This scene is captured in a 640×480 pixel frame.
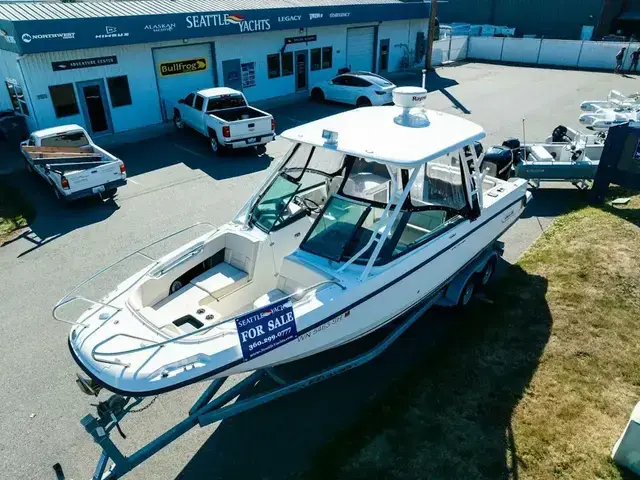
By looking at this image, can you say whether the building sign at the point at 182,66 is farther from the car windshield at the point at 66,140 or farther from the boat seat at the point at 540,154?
the boat seat at the point at 540,154

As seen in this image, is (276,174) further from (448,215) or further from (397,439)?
(397,439)

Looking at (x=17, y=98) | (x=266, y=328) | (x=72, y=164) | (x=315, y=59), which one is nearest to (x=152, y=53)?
(x=17, y=98)

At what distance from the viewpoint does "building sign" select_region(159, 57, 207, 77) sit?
16859 mm

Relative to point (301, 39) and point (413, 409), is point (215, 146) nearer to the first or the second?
point (301, 39)

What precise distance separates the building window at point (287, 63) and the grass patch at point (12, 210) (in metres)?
11.9

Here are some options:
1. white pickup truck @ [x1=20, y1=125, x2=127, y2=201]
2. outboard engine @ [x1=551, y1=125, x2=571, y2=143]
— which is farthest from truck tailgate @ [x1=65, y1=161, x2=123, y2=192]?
outboard engine @ [x1=551, y1=125, x2=571, y2=143]

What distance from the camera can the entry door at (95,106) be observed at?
598 inches

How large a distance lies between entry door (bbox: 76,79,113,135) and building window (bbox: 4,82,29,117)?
5.26ft

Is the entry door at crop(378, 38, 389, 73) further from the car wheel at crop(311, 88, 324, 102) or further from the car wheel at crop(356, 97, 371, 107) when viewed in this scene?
the car wheel at crop(356, 97, 371, 107)

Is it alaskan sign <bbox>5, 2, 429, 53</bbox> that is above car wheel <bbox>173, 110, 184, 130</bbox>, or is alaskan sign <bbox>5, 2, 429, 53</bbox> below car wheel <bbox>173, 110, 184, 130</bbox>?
above

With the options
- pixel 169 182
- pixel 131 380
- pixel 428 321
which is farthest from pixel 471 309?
pixel 169 182

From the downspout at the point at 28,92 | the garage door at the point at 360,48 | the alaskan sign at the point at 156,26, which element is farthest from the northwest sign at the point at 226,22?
the garage door at the point at 360,48

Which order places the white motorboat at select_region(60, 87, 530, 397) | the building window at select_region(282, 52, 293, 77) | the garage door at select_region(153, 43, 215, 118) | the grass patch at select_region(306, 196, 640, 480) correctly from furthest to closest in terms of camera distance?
the building window at select_region(282, 52, 293, 77), the garage door at select_region(153, 43, 215, 118), the grass patch at select_region(306, 196, 640, 480), the white motorboat at select_region(60, 87, 530, 397)

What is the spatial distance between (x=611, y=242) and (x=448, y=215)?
4.39 meters
